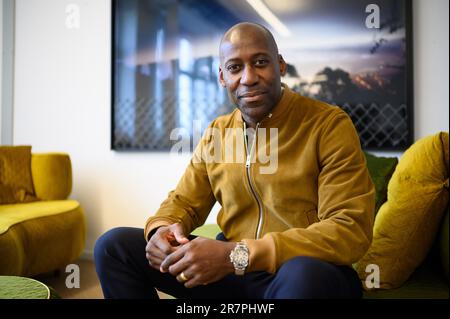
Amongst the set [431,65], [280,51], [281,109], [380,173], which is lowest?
[380,173]

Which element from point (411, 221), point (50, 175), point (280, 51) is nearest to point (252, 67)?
point (411, 221)

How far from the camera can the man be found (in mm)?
907

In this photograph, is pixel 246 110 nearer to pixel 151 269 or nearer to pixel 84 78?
pixel 151 269

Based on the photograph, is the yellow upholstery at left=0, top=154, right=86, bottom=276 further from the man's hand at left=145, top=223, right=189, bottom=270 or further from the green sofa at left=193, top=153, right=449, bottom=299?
the green sofa at left=193, top=153, right=449, bottom=299

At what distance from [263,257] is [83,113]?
2.29m

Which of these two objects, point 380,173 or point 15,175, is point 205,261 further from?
point 15,175

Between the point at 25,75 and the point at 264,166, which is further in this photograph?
the point at 25,75

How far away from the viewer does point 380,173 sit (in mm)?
1623

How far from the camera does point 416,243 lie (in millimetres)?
1228

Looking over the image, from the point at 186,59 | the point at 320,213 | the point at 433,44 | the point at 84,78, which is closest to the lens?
the point at 320,213

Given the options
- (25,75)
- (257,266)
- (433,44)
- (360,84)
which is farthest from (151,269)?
(25,75)

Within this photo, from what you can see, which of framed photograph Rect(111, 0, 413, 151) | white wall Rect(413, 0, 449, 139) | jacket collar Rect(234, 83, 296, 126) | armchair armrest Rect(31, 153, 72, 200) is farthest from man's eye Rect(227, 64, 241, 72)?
armchair armrest Rect(31, 153, 72, 200)

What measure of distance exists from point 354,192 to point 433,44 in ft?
5.40

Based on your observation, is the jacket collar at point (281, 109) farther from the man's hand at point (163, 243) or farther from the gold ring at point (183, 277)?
the gold ring at point (183, 277)
